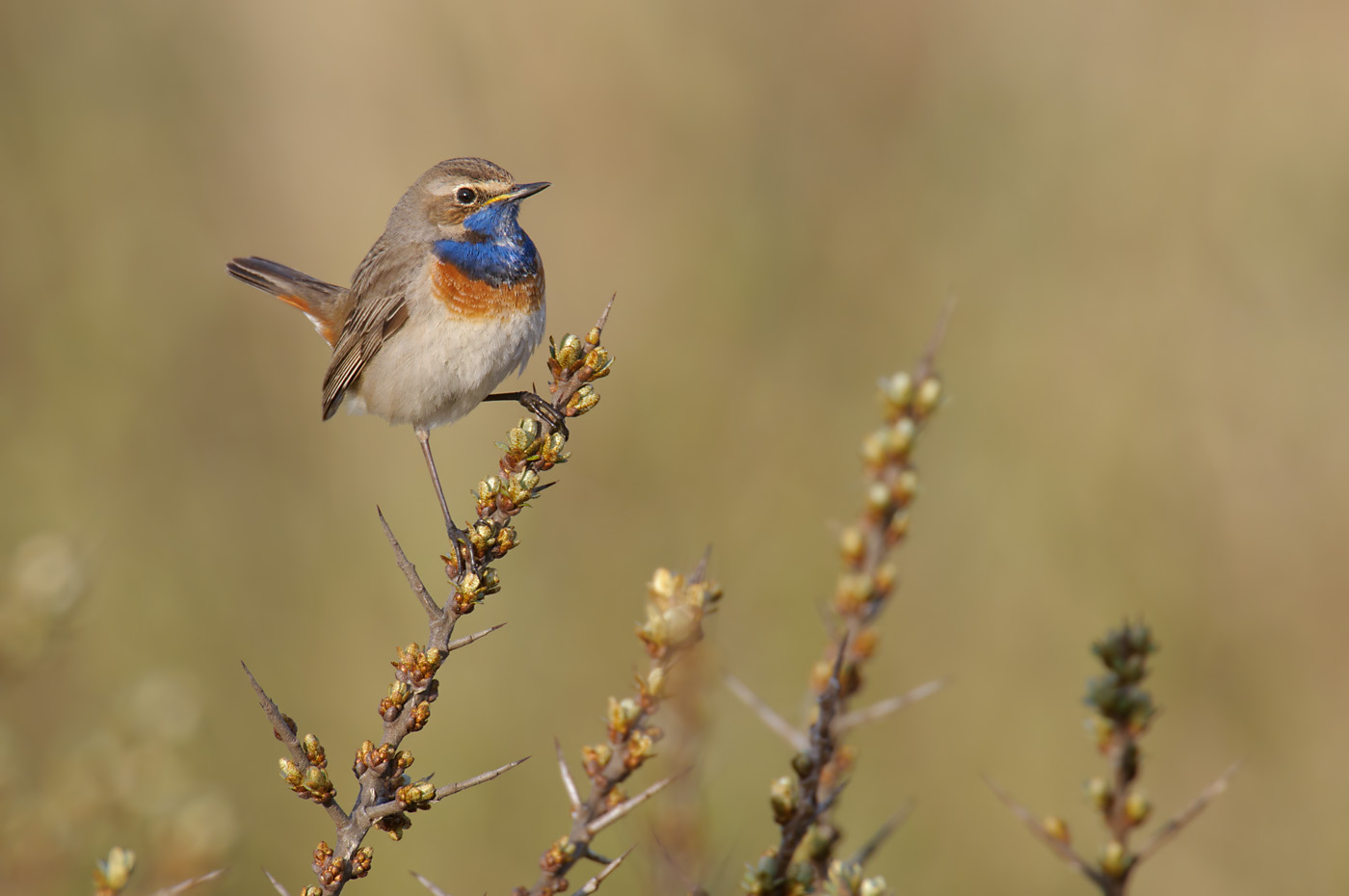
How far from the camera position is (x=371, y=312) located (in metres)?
5.37

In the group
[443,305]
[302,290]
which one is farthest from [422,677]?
[302,290]

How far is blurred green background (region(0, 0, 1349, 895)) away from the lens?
224 inches

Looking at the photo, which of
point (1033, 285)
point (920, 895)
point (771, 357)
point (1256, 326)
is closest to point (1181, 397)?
point (1256, 326)

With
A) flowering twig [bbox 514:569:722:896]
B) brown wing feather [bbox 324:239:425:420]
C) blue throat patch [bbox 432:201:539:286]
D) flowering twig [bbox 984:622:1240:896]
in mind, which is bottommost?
flowering twig [bbox 984:622:1240:896]

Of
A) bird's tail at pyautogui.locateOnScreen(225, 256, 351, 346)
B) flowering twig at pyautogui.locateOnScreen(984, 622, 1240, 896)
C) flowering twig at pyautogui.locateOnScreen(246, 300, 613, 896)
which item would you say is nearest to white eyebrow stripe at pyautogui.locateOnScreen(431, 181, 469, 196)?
bird's tail at pyautogui.locateOnScreen(225, 256, 351, 346)

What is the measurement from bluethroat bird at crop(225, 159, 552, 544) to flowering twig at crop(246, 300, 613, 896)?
1.83m

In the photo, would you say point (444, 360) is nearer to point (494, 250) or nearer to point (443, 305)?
point (443, 305)

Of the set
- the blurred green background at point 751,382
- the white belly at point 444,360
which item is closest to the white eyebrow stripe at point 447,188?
the white belly at point 444,360

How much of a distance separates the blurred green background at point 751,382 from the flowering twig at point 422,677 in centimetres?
275

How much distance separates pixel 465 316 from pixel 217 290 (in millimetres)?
3235

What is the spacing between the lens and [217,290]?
731cm

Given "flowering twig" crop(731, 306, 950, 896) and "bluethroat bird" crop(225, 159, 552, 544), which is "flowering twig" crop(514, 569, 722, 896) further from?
"bluethroat bird" crop(225, 159, 552, 544)

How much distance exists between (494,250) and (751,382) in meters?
2.35

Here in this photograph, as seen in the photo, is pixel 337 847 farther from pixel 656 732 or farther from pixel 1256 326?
pixel 1256 326
